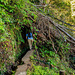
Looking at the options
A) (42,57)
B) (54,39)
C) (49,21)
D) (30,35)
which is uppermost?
(49,21)

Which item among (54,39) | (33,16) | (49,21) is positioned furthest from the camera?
(54,39)

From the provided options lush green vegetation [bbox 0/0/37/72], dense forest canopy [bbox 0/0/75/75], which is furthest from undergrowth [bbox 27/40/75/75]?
lush green vegetation [bbox 0/0/37/72]

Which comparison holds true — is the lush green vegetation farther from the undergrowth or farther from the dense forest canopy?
the undergrowth

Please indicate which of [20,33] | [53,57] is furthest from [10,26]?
[53,57]

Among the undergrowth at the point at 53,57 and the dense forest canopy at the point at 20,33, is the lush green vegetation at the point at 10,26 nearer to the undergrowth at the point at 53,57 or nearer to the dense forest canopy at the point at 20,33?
the dense forest canopy at the point at 20,33

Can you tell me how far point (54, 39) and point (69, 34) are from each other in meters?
1.02

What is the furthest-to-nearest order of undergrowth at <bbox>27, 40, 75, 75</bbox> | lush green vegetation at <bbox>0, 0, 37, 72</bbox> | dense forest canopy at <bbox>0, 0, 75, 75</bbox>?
undergrowth at <bbox>27, 40, 75, 75</bbox> < dense forest canopy at <bbox>0, 0, 75, 75</bbox> < lush green vegetation at <bbox>0, 0, 37, 72</bbox>

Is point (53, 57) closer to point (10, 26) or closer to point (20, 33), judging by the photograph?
point (20, 33)

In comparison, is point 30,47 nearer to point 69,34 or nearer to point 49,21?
point 49,21

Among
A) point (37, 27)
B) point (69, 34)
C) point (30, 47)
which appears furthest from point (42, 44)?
point (69, 34)

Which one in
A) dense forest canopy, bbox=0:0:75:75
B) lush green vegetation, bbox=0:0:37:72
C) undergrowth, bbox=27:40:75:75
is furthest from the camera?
undergrowth, bbox=27:40:75:75

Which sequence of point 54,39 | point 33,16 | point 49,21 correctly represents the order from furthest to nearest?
point 54,39 < point 49,21 < point 33,16

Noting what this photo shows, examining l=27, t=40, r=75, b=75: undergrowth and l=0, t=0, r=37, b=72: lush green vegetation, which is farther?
l=27, t=40, r=75, b=75: undergrowth

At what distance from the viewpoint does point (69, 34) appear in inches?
176
